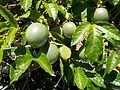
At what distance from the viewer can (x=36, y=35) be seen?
1.37 meters

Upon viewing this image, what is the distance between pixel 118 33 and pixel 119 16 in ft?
0.92

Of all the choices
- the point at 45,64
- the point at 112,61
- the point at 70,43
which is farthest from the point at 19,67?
the point at 112,61

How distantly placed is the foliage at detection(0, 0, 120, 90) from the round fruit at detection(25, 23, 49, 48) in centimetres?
5

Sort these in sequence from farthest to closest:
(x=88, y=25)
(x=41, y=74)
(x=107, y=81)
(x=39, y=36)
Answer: (x=41, y=74)
(x=107, y=81)
(x=88, y=25)
(x=39, y=36)

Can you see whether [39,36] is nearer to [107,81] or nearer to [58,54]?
[58,54]

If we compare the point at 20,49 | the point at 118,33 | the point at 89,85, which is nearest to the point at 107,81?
A: the point at 89,85

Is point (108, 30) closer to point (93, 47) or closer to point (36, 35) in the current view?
point (93, 47)

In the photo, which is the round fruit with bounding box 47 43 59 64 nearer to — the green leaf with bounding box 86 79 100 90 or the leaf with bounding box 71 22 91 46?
the leaf with bounding box 71 22 91 46

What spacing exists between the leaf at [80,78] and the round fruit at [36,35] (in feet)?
0.70

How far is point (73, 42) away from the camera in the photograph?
1427mm

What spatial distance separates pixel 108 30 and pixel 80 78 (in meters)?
0.22

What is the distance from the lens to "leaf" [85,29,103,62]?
142 centimetres

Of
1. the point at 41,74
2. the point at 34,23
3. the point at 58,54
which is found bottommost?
the point at 41,74

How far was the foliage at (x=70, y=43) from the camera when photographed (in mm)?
1438
